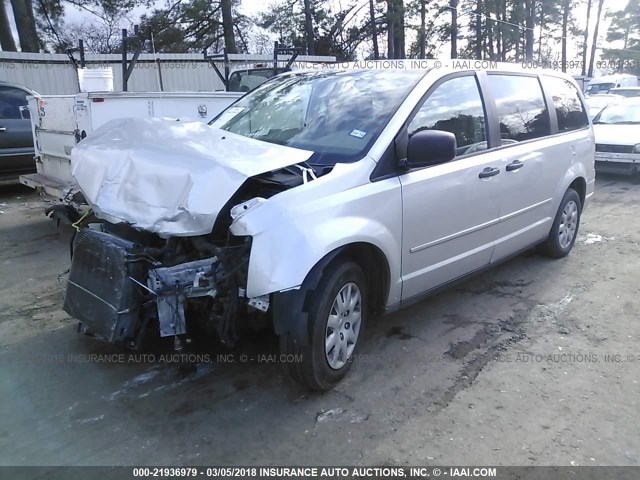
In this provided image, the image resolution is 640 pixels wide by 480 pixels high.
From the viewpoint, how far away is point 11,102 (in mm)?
9125

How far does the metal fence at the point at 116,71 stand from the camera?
14.4 metres

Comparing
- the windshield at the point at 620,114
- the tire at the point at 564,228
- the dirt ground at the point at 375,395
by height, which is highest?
the windshield at the point at 620,114

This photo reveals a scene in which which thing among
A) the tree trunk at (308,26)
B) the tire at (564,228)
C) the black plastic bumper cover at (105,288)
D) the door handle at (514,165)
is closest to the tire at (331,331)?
the black plastic bumper cover at (105,288)

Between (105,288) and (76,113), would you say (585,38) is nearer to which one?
(76,113)

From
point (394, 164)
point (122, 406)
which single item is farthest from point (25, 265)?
point (394, 164)

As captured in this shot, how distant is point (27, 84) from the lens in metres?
14.5

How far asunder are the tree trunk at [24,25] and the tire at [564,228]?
19.6 metres

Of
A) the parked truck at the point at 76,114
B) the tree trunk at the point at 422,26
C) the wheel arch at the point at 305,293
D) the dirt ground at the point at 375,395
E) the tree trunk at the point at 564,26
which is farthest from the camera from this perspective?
the tree trunk at the point at 564,26

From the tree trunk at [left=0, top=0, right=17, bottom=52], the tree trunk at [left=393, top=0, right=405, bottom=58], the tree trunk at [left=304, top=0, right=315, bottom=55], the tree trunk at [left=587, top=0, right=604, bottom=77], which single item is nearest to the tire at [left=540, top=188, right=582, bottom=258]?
the tree trunk at [left=304, top=0, right=315, bottom=55]

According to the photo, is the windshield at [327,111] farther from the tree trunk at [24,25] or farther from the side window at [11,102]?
the tree trunk at [24,25]

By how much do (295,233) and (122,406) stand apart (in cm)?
144

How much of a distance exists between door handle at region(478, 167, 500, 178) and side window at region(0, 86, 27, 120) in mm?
8199

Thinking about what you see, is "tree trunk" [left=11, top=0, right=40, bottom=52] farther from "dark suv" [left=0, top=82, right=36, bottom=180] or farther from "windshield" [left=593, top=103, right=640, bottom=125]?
"windshield" [left=593, top=103, right=640, bottom=125]

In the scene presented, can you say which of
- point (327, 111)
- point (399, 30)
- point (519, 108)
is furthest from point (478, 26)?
point (327, 111)
